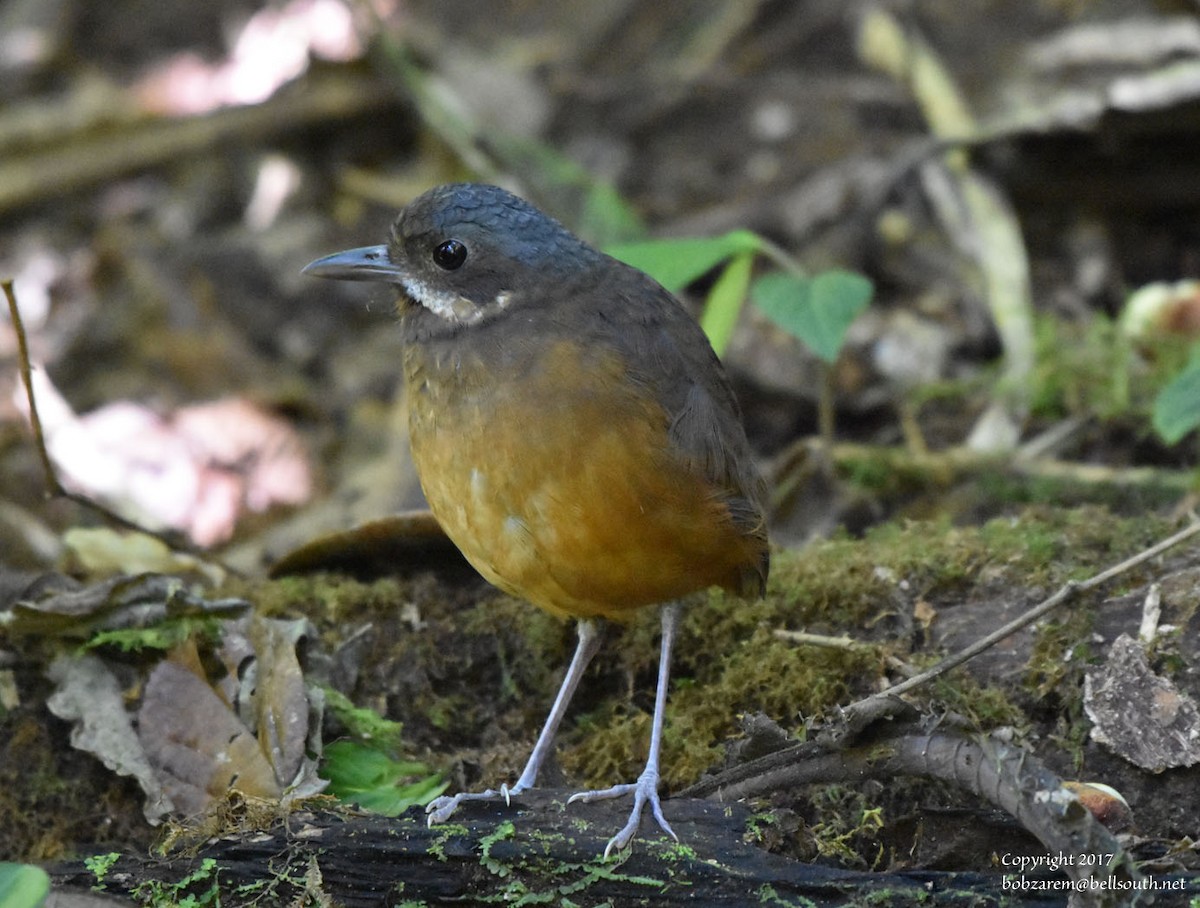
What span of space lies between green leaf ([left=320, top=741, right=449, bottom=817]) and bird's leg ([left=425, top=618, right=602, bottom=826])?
16 cm

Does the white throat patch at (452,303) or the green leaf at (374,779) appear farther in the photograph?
the white throat patch at (452,303)

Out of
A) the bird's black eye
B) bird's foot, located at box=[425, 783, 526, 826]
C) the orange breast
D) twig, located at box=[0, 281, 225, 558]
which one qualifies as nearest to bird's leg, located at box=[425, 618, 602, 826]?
bird's foot, located at box=[425, 783, 526, 826]

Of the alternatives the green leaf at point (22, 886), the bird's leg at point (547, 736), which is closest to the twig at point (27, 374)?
the bird's leg at point (547, 736)

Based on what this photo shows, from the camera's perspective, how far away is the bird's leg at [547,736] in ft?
10.7

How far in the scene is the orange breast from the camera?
3.45 metres

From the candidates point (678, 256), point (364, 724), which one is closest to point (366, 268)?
point (678, 256)

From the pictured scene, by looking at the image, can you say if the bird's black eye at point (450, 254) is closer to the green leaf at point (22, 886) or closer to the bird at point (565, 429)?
the bird at point (565, 429)

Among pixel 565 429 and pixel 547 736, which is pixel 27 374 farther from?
pixel 547 736

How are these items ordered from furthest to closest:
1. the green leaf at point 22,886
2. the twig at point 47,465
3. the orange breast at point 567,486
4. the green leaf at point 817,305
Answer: the green leaf at point 817,305 → the twig at point 47,465 → the orange breast at point 567,486 → the green leaf at point 22,886

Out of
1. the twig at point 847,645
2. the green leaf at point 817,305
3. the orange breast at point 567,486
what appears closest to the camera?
the orange breast at point 567,486

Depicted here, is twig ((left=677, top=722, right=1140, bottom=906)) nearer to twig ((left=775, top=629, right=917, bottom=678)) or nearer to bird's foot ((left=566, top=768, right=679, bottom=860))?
bird's foot ((left=566, top=768, right=679, bottom=860))

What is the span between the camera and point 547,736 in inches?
148

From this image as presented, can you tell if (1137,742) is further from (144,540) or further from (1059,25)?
(1059,25)

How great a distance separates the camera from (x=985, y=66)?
815cm
